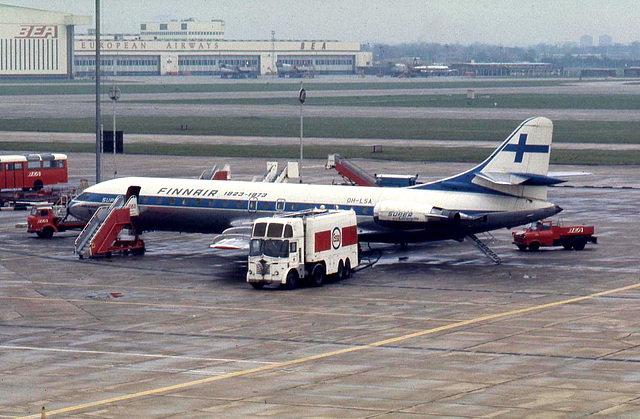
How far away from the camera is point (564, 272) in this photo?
57.2 metres

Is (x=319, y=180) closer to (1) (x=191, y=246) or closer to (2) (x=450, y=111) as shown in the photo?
(1) (x=191, y=246)

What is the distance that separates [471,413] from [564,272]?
28.0 m

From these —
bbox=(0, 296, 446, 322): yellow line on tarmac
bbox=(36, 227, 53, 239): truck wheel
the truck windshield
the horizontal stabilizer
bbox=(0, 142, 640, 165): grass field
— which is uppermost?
the horizontal stabilizer

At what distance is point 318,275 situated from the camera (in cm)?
5372

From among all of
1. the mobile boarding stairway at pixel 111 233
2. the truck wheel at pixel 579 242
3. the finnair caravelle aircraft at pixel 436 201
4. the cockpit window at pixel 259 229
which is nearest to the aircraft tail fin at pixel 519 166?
the finnair caravelle aircraft at pixel 436 201

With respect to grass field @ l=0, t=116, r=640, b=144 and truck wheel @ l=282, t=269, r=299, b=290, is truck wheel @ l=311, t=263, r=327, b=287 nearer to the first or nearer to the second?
truck wheel @ l=282, t=269, r=299, b=290

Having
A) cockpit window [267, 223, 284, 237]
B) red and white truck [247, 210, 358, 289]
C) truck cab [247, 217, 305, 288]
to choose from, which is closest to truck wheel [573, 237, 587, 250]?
red and white truck [247, 210, 358, 289]

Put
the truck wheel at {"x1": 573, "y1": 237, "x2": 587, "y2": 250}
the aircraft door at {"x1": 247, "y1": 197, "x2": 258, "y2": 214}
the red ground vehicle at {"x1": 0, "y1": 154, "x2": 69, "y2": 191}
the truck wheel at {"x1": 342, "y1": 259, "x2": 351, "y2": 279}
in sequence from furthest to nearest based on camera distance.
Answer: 1. the red ground vehicle at {"x1": 0, "y1": 154, "x2": 69, "y2": 191}
2. the truck wheel at {"x1": 573, "y1": 237, "x2": 587, "y2": 250}
3. the aircraft door at {"x1": 247, "y1": 197, "x2": 258, "y2": 214}
4. the truck wheel at {"x1": 342, "y1": 259, "x2": 351, "y2": 279}

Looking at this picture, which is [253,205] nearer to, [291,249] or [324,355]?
[291,249]

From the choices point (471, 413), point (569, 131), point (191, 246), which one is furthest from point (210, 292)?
point (569, 131)

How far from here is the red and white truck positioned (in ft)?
171

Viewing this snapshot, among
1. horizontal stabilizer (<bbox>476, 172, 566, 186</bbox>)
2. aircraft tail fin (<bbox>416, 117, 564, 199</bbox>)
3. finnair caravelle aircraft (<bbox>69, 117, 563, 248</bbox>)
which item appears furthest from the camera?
aircraft tail fin (<bbox>416, 117, 564, 199</bbox>)

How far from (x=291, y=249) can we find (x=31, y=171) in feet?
158

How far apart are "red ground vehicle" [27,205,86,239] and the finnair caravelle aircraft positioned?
11.9 m
